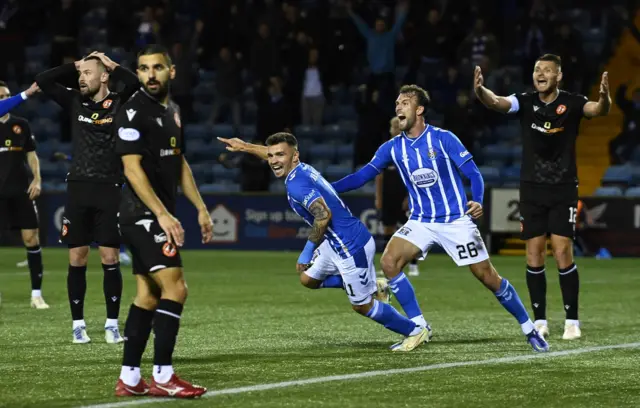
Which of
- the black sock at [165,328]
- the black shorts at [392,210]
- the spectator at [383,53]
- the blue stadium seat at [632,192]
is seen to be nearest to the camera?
the black sock at [165,328]

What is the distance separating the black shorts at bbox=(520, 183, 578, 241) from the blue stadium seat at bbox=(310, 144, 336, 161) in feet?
48.4

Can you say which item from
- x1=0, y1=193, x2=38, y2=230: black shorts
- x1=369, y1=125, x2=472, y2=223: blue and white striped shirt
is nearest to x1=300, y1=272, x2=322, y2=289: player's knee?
x1=369, y1=125, x2=472, y2=223: blue and white striped shirt

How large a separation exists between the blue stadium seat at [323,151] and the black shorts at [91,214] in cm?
1531

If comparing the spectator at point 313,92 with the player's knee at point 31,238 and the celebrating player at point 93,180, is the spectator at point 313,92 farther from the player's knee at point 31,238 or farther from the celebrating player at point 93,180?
the celebrating player at point 93,180

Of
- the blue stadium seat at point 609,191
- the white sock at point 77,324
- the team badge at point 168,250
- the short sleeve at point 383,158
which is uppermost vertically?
the short sleeve at point 383,158

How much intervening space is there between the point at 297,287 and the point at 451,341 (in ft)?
19.3

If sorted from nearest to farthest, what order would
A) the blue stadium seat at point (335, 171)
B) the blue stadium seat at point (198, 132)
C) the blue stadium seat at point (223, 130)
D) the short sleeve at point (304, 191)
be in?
the short sleeve at point (304, 191)
the blue stadium seat at point (335, 171)
the blue stadium seat at point (223, 130)
the blue stadium seat at point (198, 132)

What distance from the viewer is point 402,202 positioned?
727 inches

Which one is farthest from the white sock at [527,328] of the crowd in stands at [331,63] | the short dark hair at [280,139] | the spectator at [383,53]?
the spectator at [383,53]

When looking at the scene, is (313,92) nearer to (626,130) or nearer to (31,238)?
(626,130)

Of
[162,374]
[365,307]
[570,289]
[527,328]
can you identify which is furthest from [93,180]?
[570,289]

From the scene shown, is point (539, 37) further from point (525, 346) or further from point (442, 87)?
point (525, 346)

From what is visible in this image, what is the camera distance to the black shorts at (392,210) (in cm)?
1844

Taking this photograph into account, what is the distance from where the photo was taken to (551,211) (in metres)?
10.5
